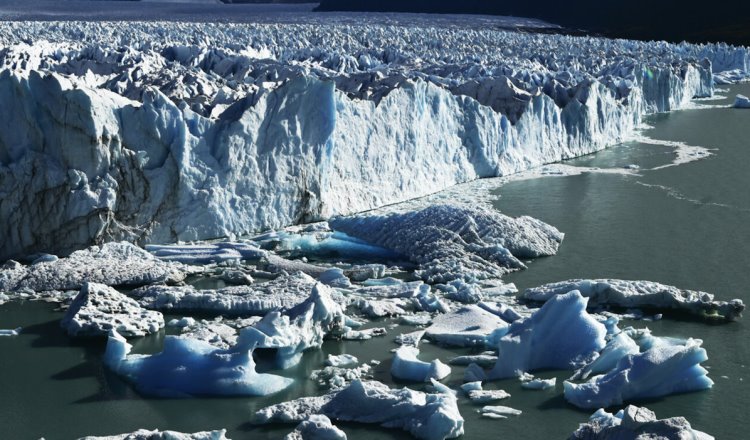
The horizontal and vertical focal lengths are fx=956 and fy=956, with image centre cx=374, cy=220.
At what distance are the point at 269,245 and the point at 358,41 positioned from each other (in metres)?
19.9

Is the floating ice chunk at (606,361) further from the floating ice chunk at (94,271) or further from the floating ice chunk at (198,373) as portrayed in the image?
the floating ice chunk at (94,271)

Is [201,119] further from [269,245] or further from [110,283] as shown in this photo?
[110,283]

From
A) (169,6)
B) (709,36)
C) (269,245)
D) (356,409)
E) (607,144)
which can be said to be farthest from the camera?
(169,6)

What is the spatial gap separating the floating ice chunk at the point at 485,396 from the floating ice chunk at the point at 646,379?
0.36 metres

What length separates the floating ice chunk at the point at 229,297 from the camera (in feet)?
22.3

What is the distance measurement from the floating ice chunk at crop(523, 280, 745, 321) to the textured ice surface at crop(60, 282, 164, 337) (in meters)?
2.78

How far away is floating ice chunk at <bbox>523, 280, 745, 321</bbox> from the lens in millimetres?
6840

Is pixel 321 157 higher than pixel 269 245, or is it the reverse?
pixel 321 157

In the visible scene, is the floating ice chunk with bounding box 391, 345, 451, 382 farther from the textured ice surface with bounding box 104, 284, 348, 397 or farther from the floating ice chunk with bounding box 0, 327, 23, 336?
the floating ice chunk with bounding box 0, 327, 23, 336

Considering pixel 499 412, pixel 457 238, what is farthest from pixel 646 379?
pixel 457 238

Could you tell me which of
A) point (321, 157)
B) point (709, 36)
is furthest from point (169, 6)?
point (321, 157)

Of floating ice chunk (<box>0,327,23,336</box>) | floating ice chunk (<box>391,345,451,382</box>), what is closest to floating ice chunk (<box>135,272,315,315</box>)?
floating ice chunk (<box>0,327,23,336</box>)

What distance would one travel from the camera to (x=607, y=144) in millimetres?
14688

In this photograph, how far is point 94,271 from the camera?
24.3ft
